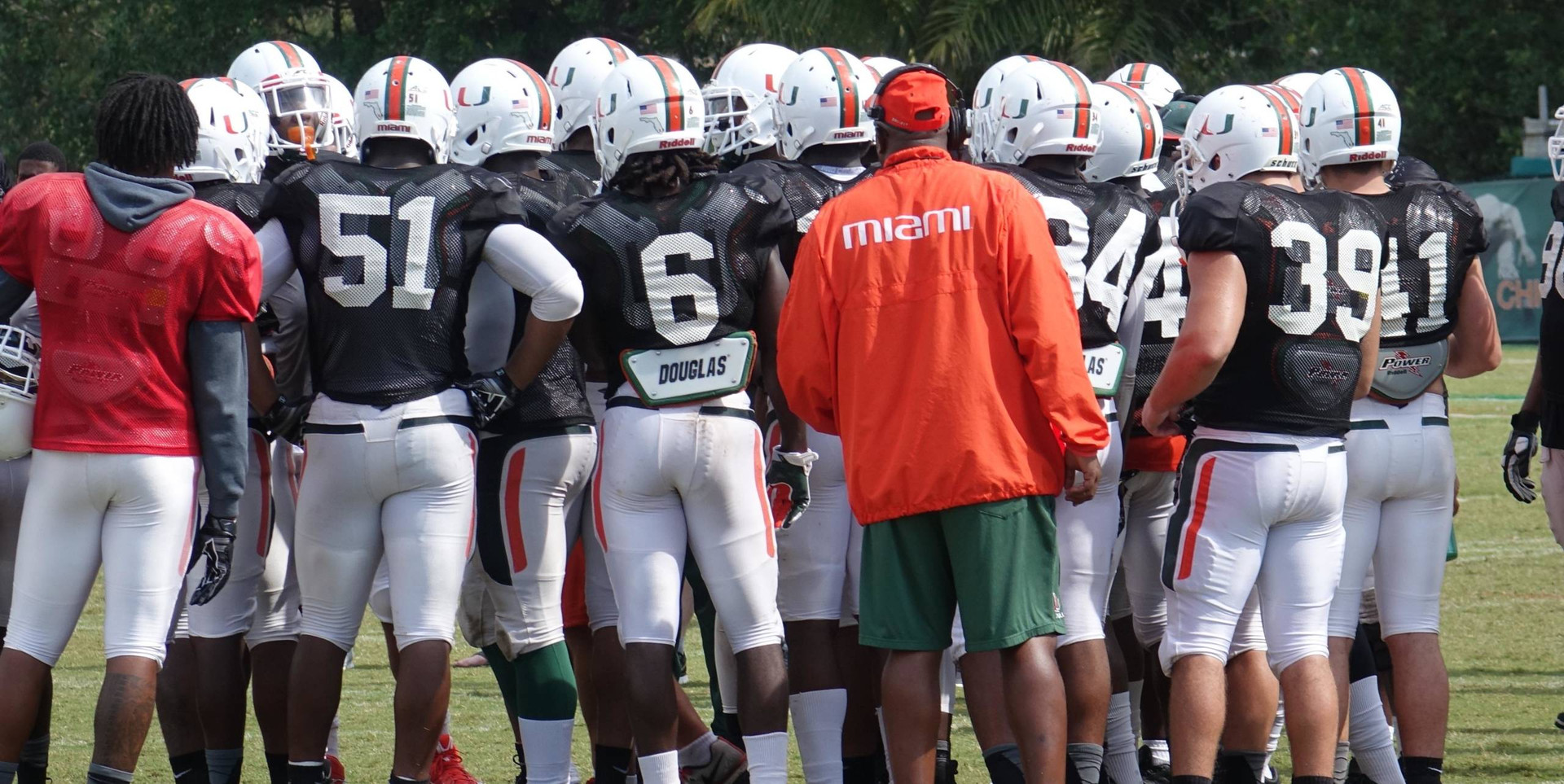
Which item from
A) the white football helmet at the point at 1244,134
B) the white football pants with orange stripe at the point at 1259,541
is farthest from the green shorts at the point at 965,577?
the white football helmet at the point at 1244,134

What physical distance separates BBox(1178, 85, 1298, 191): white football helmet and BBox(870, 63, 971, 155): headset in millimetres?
683

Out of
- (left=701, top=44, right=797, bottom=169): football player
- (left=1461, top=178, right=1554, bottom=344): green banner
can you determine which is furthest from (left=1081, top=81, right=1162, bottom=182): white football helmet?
(left=1461, top=178, right=1554, bottom=344): green banner

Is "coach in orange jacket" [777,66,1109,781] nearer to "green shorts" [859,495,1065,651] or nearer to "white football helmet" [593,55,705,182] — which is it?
"green shorts" [859,495,1065,651]

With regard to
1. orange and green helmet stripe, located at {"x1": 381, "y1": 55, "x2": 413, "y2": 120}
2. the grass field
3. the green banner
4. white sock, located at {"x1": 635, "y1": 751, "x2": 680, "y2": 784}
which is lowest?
the green banner

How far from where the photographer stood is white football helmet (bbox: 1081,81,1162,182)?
574cm

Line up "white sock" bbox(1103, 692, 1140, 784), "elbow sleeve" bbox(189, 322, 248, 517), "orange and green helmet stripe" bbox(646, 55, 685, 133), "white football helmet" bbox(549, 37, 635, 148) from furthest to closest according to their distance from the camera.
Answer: "white football helmet" bbox(549, 37, 635, 148) → "white sock" bbox(1103, 692, 1140, 784) → "orange and green helmet stripe" bbox(646, 55, 685, 133) → "elbow sleeve" bbox(189, 322, 248, 517)

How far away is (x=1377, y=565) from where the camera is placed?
17.7 feet

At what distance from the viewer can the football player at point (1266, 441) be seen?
4883mm

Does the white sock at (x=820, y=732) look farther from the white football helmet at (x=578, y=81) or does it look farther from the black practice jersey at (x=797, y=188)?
the white football helmet at (x=578, y=81)

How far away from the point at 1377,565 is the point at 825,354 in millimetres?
1858

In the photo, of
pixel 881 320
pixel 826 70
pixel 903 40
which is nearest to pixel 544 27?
pixel 903 40

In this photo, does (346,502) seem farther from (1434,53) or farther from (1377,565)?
(1434,53)

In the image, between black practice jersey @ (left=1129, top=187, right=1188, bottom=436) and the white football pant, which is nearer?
the white football pant

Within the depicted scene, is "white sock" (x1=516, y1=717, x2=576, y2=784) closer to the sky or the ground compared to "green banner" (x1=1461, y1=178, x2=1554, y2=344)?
closer to the sky
